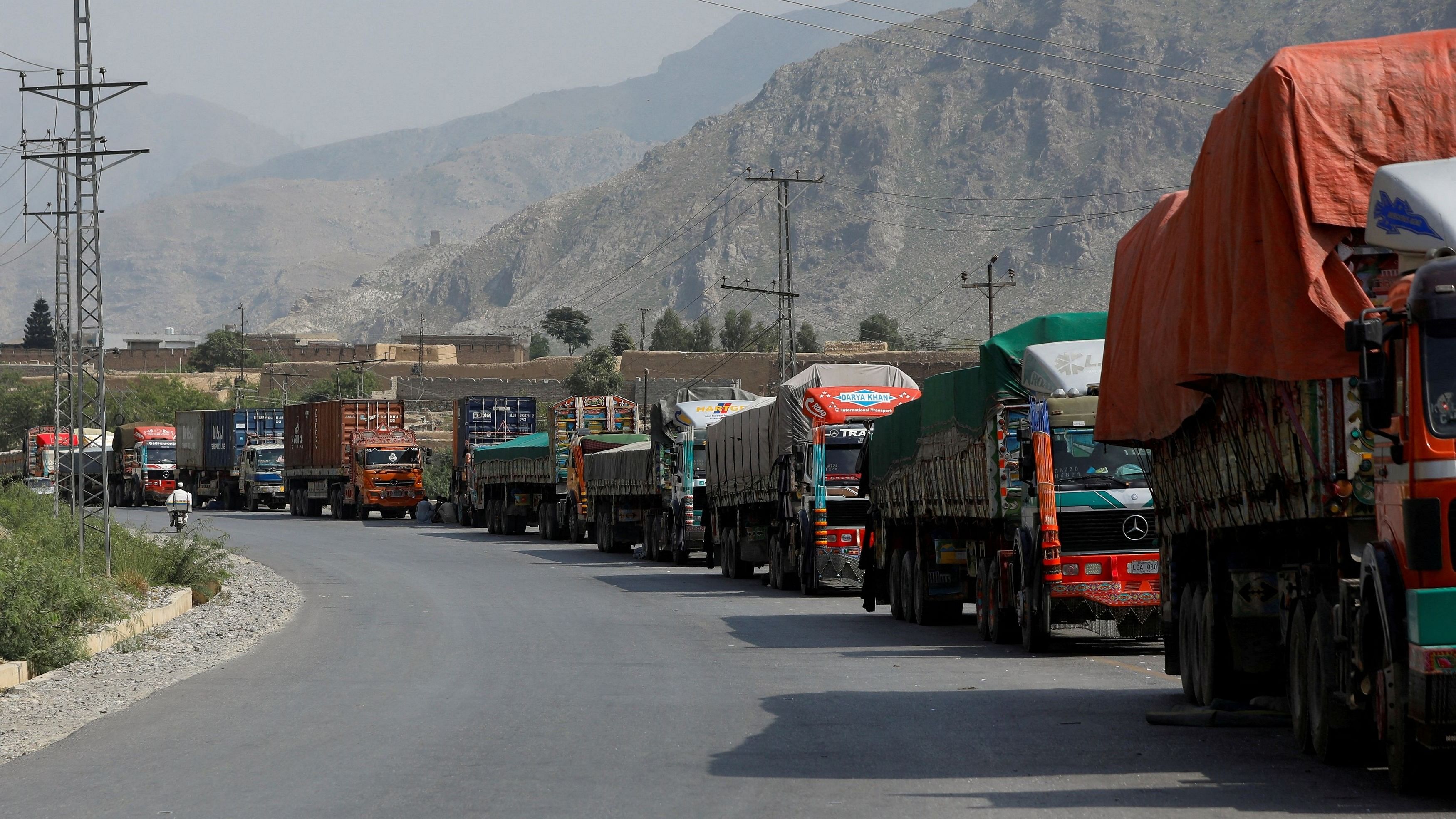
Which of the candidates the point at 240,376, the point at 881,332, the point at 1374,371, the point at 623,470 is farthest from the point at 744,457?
the point at 881,332

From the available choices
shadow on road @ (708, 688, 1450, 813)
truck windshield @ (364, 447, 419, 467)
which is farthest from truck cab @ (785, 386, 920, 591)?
truck windshield @ (364, 447, 419, 467)

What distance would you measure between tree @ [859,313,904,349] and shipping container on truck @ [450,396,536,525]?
93.8 meters

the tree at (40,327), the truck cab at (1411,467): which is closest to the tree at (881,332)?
the tree at (40,327)

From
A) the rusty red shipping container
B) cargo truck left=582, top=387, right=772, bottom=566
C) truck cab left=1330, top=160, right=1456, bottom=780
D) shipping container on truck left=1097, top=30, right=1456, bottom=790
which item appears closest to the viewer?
truck cab left=1330, top=160, right=1456, bottom=780

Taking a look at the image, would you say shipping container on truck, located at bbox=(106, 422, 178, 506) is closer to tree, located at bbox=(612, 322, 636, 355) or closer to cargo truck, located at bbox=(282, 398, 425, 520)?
cargo truck, located at bbox=(282, 398, 425, 520)

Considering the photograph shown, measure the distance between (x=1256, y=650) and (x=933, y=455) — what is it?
8.74 metres

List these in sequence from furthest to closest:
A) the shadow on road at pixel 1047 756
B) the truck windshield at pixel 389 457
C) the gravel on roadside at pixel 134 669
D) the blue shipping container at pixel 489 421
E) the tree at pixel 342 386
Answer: the tree at pixel 342 386 → the truck windshield at pixel 389 457 → the blue shipping container at pixel 489 421 → the gravel on roadside at pixel 134 669 → the shadow on road at pixel 1047 756

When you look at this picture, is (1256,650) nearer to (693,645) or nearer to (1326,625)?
(1326,625)

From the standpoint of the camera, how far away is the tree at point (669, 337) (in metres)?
157

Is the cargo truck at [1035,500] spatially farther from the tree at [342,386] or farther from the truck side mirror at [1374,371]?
the tree at [342,386]

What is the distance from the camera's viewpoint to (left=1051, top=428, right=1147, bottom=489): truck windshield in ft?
54.2

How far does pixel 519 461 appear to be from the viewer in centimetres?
5012

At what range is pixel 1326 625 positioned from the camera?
9438 mm

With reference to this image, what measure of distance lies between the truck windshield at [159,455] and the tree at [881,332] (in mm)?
82290
